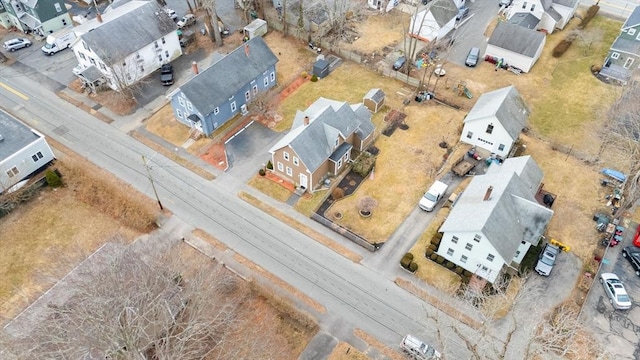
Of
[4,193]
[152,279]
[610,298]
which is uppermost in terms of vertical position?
[152,279]

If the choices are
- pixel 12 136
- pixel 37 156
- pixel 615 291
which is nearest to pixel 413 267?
pixel 615 291

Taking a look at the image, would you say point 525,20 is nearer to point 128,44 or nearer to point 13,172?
point 128,44

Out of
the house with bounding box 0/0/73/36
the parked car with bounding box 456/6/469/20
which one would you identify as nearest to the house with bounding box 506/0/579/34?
the parked car with bounding box 456/6/469/20

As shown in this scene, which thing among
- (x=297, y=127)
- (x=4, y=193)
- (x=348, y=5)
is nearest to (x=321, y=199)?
(x=297, y=127)

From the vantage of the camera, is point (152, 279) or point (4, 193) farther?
point (4, 193)

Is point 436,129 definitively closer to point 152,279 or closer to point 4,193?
point 152,279

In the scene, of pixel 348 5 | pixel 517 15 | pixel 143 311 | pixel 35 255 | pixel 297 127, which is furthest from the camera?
pixel 348 5
